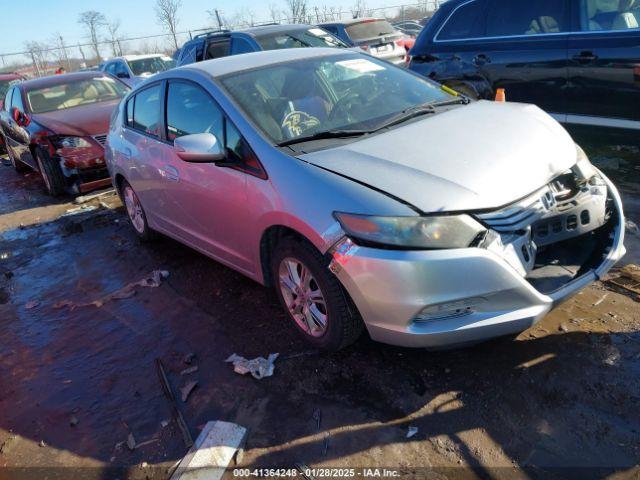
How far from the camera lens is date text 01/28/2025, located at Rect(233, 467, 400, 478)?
223 cm

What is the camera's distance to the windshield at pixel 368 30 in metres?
11.2

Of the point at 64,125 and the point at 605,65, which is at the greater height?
the point at 605,65

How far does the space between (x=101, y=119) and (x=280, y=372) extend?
18.9ft

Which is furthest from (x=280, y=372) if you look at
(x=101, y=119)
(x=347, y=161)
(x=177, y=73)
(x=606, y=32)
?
(x=101, y=119)

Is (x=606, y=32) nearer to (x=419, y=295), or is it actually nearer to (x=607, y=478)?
(x=419, y=295)

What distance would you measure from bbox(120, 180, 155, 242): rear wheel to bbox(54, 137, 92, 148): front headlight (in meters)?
2.07

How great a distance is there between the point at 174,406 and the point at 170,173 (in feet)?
5.99

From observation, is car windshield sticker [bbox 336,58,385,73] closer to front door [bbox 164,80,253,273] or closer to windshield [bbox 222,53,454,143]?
windshield [bbox 222,53,454,143]

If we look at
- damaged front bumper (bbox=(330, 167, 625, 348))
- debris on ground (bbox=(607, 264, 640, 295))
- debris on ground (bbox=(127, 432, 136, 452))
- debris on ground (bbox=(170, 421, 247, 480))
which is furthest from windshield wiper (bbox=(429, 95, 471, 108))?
debris on ground (bbox=(127, 432, 136, 452))

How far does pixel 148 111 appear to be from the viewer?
4359 mm

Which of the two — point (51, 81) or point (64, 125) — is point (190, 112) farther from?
point (51, 81)

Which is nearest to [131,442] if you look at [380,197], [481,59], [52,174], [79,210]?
[380,197]

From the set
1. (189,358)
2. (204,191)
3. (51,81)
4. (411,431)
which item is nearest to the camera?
(411,431)

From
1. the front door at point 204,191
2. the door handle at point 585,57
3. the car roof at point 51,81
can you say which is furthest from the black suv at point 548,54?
the car roof at point 51,81
